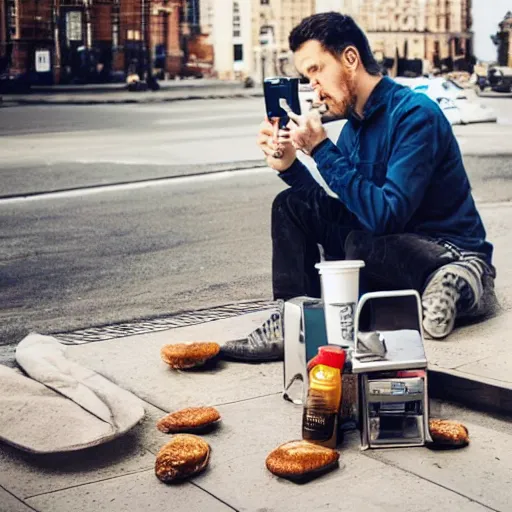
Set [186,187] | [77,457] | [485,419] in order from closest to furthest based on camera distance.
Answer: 1. [77,457]
2. [485,419]
3. [186,187]

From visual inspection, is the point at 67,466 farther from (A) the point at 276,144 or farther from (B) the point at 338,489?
(A) the point at 276,144

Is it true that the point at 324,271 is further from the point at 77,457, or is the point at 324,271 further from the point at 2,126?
the point at 2,126

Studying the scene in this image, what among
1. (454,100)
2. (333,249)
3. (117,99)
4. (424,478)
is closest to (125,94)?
(117,99)

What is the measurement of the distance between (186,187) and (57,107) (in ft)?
21.6

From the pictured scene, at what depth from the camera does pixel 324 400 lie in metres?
3.78

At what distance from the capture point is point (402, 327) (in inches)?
162

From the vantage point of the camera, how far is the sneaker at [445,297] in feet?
15.2

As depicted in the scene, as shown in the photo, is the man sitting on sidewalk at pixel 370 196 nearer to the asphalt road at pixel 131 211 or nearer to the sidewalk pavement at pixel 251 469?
the sidewalk pavement at pixel 251 469

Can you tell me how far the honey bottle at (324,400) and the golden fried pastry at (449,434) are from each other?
0.34m

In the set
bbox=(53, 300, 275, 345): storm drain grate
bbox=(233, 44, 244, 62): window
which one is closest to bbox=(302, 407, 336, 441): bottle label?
bbox=(53, 300, 275, 345): storm drain grate

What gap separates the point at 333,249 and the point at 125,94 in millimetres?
14382

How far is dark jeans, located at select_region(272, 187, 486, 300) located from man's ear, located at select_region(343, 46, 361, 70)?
56 cm

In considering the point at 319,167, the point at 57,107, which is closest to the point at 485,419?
the point at 319,167

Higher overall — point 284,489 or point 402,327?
point 402,327
